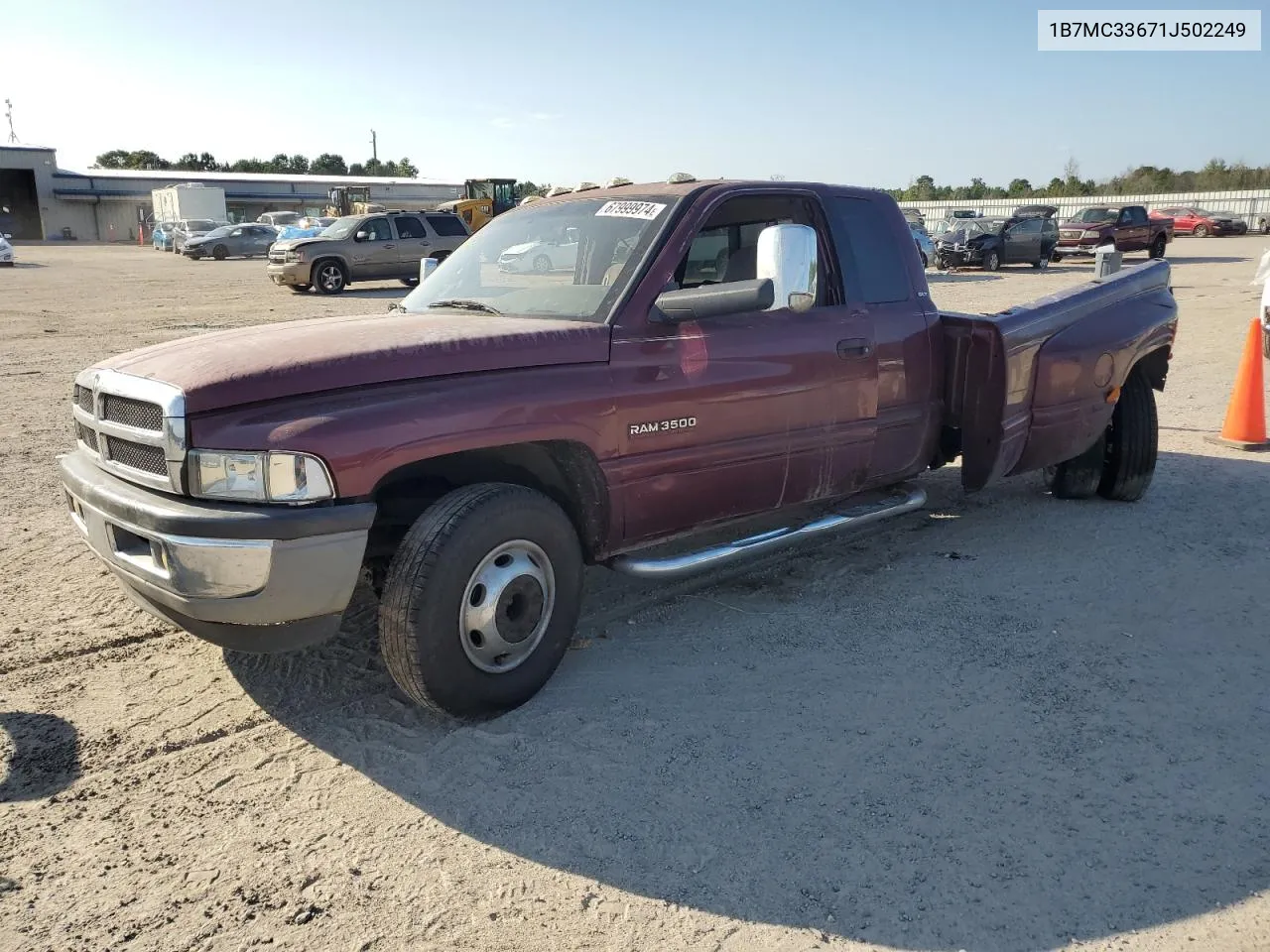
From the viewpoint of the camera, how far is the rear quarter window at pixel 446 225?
23.1 m

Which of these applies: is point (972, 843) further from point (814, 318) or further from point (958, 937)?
point (814, 318)

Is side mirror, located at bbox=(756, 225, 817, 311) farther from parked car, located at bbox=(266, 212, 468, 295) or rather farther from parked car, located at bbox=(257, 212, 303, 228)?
parked car, located at bbox=(257, 212, 303, 228)

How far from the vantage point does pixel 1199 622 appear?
4441mm

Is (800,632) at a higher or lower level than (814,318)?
lower

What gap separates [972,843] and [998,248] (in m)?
28.2

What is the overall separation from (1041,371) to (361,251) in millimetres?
19117

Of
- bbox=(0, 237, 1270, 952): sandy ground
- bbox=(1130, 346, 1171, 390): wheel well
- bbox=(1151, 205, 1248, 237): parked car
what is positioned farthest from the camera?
bbox=(1151, 205, 1248, 237): parked car

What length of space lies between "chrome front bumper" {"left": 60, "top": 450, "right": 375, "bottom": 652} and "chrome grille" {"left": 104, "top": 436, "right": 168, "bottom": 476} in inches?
3.3

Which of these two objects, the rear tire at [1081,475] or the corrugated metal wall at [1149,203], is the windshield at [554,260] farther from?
the corrugated metal wall at [1149,203]

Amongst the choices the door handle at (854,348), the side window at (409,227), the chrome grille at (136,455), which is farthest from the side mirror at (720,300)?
the side window at (409,227)

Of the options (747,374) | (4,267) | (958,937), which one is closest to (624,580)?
(747,374)

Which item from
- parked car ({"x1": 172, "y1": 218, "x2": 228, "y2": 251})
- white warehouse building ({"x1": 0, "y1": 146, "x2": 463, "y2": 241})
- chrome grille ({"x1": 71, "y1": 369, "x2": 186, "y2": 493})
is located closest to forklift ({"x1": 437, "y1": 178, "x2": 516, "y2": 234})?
parked car ({"x1": 172, "y1": 218, "x2": 228, "y2": 251})

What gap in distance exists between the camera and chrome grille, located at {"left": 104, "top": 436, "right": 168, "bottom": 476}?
10.4 ft

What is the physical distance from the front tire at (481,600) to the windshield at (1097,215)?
1333 inches
